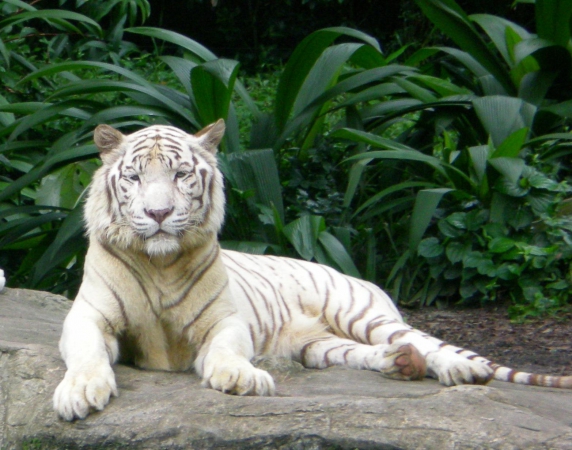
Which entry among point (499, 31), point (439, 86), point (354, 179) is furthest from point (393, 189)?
point (499, 31)

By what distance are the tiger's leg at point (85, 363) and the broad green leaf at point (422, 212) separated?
2386 millimetres

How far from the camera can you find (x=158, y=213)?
2.79 m

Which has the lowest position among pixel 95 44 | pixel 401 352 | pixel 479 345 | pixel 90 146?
pixel 479 345

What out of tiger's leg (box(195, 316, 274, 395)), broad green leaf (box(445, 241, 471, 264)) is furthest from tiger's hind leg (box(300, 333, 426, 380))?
broad green leaf (box(445, 241, 471, 264))

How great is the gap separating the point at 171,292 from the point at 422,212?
2236mm

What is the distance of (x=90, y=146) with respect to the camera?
5.19 meters

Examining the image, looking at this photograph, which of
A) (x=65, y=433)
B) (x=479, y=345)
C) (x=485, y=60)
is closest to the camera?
(x=65, y=433)

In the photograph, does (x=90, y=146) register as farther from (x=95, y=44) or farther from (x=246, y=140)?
(x=95, y=44)

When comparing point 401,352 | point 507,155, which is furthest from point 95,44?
point 401,352

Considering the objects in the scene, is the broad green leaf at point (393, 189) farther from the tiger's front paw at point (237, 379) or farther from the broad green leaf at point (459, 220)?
the tiger's front paw at point (237, 379)

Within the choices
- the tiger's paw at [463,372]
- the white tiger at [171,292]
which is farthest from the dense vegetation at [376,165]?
the tiger's paw at [463,372]

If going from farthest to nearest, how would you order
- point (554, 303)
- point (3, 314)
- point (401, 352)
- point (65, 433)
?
1. point (554, 303)
2. point (3, 314)
3. point (401, 352)
4. point (65, 433)

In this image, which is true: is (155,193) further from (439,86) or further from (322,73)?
(439,86)

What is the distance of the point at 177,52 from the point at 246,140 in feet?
9.76
